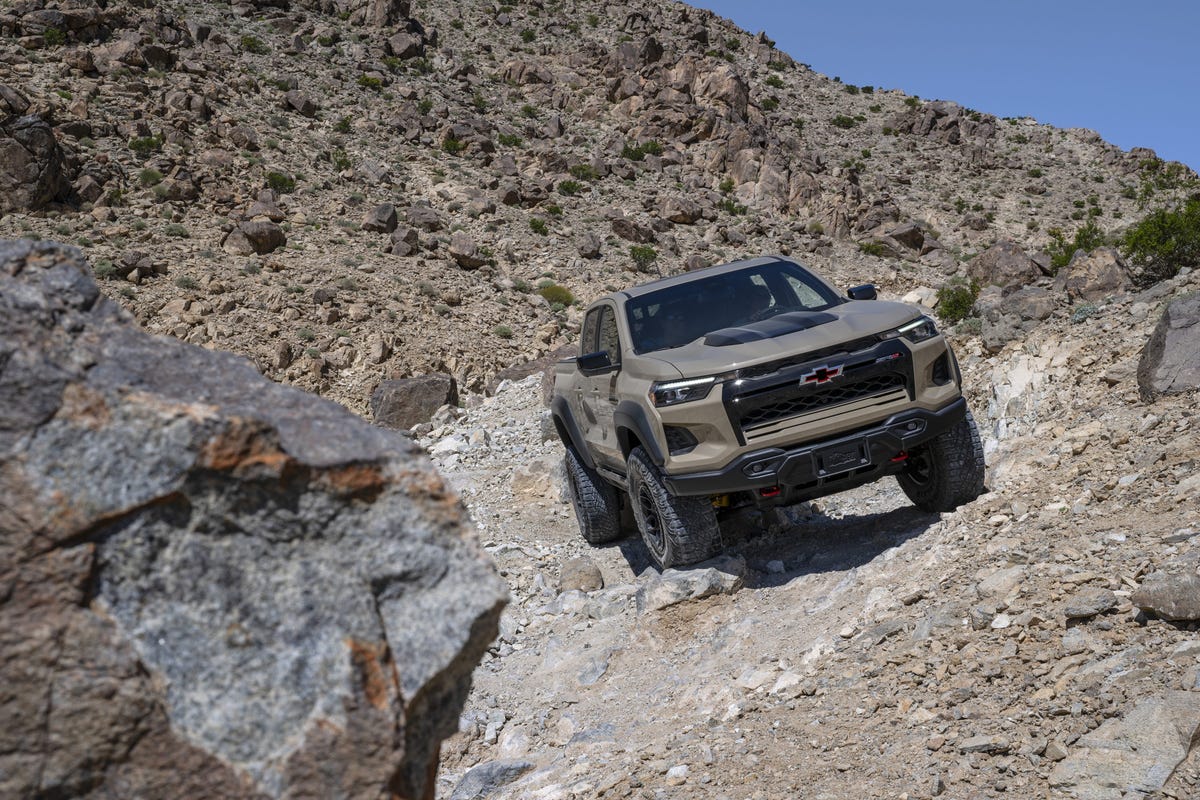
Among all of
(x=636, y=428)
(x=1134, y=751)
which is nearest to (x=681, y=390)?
(x=636, y=428)

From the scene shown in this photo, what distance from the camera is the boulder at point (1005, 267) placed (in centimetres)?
1897

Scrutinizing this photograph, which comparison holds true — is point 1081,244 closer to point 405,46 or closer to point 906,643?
point 906,643

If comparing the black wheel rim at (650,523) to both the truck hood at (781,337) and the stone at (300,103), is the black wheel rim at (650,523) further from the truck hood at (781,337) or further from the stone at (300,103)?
the stone at (300,103)

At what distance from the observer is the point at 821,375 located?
6129 millimetres

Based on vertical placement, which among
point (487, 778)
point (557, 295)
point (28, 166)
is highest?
point (28, 166)

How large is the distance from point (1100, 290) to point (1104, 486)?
6.19 m

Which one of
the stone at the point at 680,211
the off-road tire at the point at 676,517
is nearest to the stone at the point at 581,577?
the off-road tire at the point at 676,517

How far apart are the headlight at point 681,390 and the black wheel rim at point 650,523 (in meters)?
0.82

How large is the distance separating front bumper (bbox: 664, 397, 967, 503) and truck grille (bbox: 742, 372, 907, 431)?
202 millimetres

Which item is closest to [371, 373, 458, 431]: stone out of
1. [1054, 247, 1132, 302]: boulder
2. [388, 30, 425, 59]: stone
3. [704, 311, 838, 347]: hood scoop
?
[1054, 247, 1132, 302]: boulder

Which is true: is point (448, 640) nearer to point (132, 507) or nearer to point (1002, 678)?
point (132, 507)

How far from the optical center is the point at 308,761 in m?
1.98

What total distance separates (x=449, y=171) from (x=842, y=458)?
28.7 meters

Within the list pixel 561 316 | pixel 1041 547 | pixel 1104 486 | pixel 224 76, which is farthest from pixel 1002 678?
pixel 224 76
